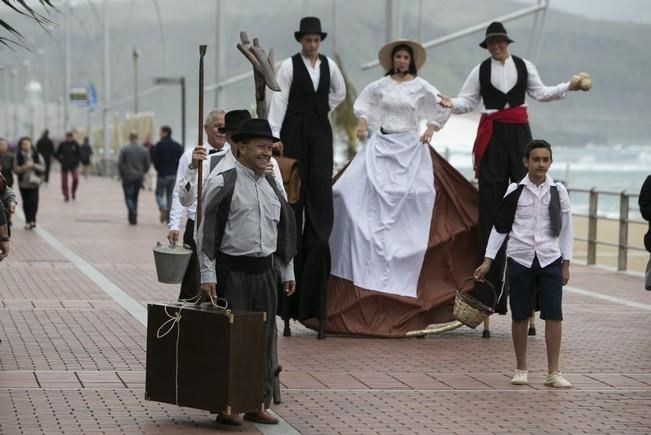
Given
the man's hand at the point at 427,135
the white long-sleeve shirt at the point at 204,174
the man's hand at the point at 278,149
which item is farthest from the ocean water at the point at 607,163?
the white long-sleeve shirt at the point at 204,174

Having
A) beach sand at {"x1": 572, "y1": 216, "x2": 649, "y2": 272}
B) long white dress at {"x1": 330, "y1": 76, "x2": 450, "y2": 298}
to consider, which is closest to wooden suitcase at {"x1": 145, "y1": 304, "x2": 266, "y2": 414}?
long white dress at {"x1": 330, "y1": 76, "x2": 450, "y2": 298}

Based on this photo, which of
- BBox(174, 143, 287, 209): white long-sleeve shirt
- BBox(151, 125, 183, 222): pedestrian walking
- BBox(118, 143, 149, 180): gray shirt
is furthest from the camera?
BBox(118, 143, 149, 180): gray shirt

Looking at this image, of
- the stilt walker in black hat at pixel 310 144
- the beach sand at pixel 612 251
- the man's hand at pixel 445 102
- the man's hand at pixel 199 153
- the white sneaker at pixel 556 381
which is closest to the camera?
the man's hand at pixel 199 153

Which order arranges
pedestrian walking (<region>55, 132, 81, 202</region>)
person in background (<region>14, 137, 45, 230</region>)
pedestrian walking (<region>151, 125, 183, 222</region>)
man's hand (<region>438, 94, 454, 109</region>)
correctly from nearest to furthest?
man's hand (<region>438, 94, 454, 109</region>)
person in background (<region>14, 137, 45, 230</region>)
pedestrian walking (<region>151, 125, 183, 222</region>)
pedestrian walking (<region>55, 132, 81, 202</region>)

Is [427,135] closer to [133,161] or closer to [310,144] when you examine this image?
[310,144]

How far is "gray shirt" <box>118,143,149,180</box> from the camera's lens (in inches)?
1227

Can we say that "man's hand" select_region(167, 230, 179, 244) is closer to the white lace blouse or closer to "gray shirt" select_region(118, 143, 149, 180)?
the white lace blouse

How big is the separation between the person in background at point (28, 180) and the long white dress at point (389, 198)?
14904 mm

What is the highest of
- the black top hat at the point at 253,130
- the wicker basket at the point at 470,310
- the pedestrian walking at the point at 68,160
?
the black top hat at the point at 253,130

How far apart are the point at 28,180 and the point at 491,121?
1609 cm

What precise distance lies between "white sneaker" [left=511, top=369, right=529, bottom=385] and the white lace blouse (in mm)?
3321

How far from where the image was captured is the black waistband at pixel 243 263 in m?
8.90

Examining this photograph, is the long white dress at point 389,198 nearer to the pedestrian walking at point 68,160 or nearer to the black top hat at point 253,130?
the black top hat at point 253,130

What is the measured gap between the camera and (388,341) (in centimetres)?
1268
